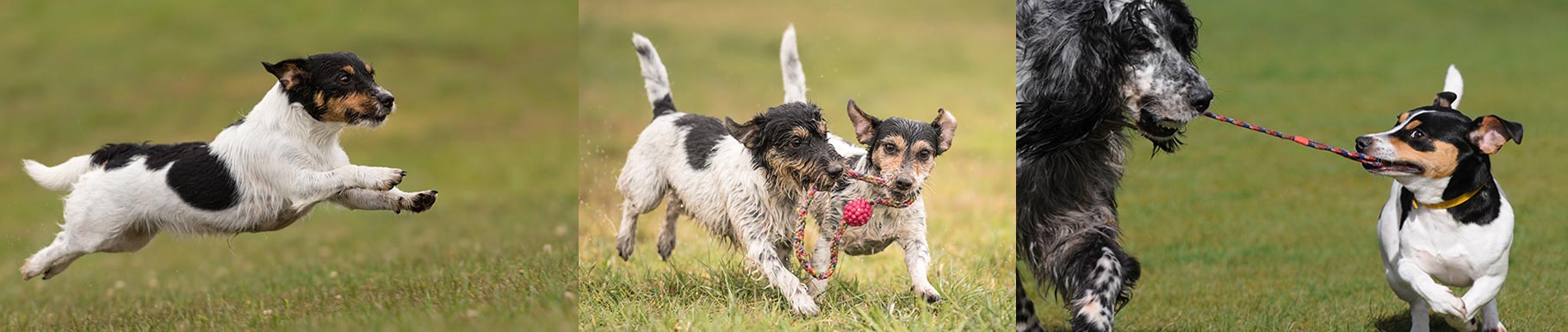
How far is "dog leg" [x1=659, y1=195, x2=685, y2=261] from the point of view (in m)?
4.77

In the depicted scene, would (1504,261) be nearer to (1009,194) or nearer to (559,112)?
(1009,194)

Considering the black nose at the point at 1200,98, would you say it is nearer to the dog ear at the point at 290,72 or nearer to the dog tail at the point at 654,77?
the dog tail at the point at 654,77

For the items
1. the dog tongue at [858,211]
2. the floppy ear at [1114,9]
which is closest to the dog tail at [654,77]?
the dog tongue at [858,211]

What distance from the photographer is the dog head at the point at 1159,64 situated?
4.49 metres

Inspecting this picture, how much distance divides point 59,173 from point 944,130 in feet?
9.71

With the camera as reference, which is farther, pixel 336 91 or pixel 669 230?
pixel 669 230

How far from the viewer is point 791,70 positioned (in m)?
4.54

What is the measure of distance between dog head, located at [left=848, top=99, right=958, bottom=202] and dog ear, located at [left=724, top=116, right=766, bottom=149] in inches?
11.0

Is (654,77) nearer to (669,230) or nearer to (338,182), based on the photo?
(669,230)

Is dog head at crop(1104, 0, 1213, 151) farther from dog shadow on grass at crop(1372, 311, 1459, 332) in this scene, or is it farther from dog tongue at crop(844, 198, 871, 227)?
dog shadow on grass at crop(1372, 311, 1459, 332)

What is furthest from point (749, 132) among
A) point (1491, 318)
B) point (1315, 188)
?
point (1315, 188)

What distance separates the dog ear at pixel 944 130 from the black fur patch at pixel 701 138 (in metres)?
0.71

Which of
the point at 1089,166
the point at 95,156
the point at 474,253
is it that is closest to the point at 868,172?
the point at 1089,166

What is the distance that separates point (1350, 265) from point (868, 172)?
4176 millimetres
